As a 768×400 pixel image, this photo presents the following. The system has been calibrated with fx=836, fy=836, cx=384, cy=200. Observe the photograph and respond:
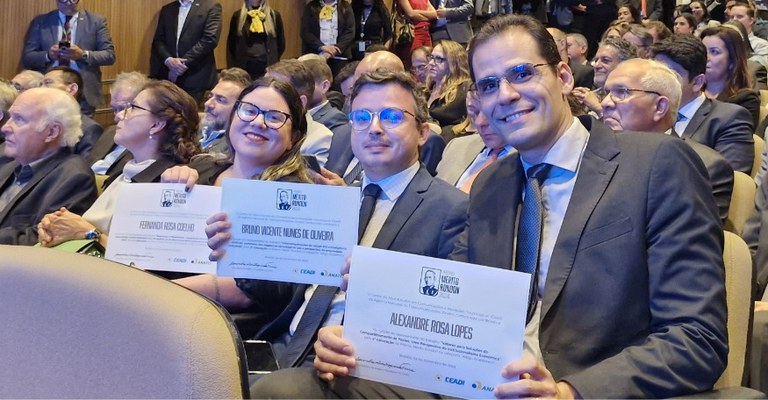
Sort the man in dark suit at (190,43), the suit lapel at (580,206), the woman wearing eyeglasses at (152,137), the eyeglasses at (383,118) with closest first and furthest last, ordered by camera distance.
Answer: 1. the suit lapel at (580,206)
2. the eyeglasses at (383,118)
3. the woman wearing eyeglasses at (152,137)
4. the man in dark suit at (190,43)

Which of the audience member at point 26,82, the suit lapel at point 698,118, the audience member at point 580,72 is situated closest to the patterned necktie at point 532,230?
the suit lapel at point 698,118

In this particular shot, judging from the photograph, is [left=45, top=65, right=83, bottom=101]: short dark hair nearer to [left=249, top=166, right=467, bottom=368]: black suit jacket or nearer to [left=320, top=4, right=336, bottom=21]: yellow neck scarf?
[left=320, top=4, right=336, bottom=21]: yellow neck scarf

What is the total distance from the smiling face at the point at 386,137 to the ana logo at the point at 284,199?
396mm

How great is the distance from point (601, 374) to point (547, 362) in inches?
6.1

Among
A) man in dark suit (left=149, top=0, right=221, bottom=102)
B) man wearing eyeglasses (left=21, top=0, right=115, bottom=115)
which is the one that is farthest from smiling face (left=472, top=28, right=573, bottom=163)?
man in dark suit (left=149, top=0, right=221, bottom=102)

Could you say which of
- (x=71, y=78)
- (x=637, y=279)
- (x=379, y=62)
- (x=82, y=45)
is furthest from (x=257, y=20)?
(x=637, y=279)

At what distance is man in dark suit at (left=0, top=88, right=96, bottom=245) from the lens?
343 centimetres

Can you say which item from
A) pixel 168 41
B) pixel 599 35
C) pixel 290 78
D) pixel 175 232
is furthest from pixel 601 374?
pixel 599 35

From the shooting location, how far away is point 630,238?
1706 mm

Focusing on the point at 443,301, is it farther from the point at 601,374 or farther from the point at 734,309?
the point at 734,309

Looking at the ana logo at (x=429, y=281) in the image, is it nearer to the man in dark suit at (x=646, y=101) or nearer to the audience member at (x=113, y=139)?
the man in dark suit at (x=646, y=101)

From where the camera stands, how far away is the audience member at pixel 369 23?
893 cm

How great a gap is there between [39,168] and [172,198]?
128 cm

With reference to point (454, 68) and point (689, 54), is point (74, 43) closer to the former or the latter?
point (454, 68)
